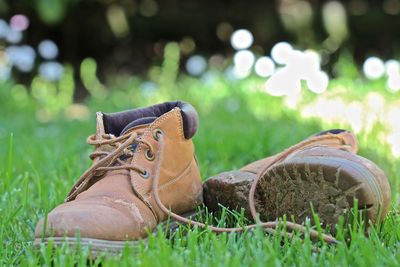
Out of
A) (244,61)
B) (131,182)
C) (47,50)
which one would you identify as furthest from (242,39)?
(131,182)

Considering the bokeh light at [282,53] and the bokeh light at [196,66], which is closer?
the bokeh light at [282,53]

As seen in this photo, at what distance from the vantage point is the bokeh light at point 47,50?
253 inches

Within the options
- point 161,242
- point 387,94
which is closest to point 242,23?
point 387,94

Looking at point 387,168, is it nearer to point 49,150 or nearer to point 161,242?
point 161,242

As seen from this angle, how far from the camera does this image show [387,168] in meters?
2.18

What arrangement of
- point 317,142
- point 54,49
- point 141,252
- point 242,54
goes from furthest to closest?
point 54,49 → point 242,54 → point 317,142 → point 141,252

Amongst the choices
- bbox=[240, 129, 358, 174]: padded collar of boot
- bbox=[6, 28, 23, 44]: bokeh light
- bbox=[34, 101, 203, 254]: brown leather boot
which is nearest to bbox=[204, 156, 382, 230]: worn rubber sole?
bbox=[240, 129, 358, 174]: padded collar of boot

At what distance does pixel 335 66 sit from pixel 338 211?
16.0 ft

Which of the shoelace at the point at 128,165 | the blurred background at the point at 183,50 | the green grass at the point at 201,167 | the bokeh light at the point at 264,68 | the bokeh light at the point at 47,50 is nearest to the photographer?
the green grass at the point at 201,167

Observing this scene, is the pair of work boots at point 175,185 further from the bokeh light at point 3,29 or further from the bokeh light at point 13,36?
the bokeh light at point 13,36

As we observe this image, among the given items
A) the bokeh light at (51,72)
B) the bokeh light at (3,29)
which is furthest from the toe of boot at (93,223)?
the bokeh light at (3,29)

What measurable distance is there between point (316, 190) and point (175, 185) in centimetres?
41

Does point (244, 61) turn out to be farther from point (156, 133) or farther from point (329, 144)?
point (156, 133)

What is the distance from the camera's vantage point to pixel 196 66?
6.21m
